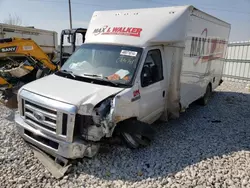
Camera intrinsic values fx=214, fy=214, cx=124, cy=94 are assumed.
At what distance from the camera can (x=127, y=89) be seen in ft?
12.9

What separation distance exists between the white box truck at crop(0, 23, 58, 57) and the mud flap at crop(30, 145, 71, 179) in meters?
11.2

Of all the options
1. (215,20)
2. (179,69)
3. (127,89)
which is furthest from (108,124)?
(215,20)

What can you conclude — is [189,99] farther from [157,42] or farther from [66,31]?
[66,31]

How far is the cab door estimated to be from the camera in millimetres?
4375

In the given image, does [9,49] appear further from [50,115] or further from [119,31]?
[50,115]

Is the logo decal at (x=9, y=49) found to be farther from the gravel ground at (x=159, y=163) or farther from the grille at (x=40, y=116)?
the grille at (x=40, y=116)

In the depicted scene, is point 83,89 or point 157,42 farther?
point 157,42

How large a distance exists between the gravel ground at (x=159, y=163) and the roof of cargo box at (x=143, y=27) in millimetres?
2302

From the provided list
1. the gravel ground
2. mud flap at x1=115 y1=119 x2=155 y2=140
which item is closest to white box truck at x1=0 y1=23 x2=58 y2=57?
the gravel ground

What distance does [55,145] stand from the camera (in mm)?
3670

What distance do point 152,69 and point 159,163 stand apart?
6.39ft

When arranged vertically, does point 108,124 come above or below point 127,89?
below

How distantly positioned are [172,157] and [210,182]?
2.94ft

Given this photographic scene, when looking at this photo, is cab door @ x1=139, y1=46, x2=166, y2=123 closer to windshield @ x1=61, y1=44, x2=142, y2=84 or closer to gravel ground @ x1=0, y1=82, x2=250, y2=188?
windshield @ x1=61, y1=44, x2=142, y2=84
